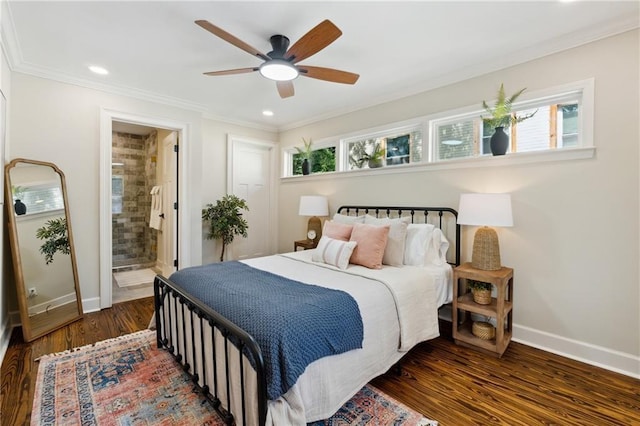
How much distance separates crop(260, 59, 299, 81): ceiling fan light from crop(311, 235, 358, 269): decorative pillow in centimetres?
154

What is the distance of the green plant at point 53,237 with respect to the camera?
2.92 meters

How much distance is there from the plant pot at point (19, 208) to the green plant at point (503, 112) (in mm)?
4475

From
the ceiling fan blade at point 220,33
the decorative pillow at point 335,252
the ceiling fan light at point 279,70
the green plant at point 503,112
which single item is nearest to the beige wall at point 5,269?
the ceiling fan blade at point 220,33

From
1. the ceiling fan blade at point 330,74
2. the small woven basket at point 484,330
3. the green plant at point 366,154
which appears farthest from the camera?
the green plant at point 366,154

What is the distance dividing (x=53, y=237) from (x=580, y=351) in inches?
195

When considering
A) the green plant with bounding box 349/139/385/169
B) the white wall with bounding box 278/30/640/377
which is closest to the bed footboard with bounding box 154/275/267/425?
the white wall with bounding box 278/30/640/377

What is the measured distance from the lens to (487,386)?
1999mm

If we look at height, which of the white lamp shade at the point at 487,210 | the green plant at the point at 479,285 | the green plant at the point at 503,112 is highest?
the green plant at the point at 503,112

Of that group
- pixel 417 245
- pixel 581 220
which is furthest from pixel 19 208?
pixel 581 220

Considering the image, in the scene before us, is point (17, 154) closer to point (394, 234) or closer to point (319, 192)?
point (319, 192)

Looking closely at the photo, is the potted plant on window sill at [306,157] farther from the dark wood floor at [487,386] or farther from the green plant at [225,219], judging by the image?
the dark wood floor at [487,386]

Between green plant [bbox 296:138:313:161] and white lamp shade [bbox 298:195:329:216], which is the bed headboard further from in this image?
green plant [bbox 296:138:313:161]

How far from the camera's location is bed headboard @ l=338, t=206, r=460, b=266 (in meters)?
2.97

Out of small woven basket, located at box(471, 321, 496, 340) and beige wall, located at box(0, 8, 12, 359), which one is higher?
beige wall, located at box(0, 8, 12, 359)
